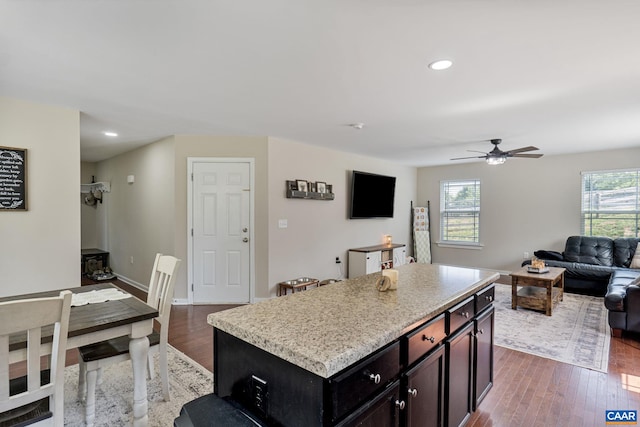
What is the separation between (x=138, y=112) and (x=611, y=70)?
169 inches

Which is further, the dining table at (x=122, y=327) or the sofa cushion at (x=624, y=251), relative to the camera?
the sofa cushion at (x=624, y=251)

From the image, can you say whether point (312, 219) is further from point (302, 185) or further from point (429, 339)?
point (429, 339)

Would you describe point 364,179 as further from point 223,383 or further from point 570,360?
point 223,383

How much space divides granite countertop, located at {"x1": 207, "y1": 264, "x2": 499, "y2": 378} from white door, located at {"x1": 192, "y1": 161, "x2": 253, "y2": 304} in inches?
114

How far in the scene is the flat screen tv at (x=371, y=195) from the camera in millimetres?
5996

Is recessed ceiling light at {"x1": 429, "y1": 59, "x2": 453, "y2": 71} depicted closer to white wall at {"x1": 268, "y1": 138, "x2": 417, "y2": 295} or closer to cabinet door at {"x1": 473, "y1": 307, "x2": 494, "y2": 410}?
cabinet door at {"x1": 473, "y1": 307, "x2": 494, "y2": 410}

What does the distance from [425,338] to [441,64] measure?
191 centimetres

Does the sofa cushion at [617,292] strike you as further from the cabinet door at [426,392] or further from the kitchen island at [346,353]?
the cabinet door at [426,392]

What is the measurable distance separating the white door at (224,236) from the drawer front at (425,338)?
3.43 meters

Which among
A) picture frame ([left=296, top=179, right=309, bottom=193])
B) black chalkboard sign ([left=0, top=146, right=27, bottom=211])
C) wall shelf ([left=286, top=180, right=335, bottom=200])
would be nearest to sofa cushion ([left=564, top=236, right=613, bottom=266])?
wall shelf ([left=286, top=180, right=335, bottom=200])

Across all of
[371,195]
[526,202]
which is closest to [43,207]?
[371,195]

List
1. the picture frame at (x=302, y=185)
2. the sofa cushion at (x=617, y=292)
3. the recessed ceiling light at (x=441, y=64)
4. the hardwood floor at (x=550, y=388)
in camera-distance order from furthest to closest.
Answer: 1. the picture frame at (x=302, y=185)
2. the sofa cushion at (x=617, y=292)
3. the recessed ceiling light at (x=441, y=64)
4. the hardwood floor at (x=550, y=388)

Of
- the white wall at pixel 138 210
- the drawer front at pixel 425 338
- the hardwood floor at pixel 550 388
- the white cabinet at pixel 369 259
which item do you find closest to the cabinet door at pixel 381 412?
the drawer front at pixel 425 338

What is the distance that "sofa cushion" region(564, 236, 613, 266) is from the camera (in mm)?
5305
